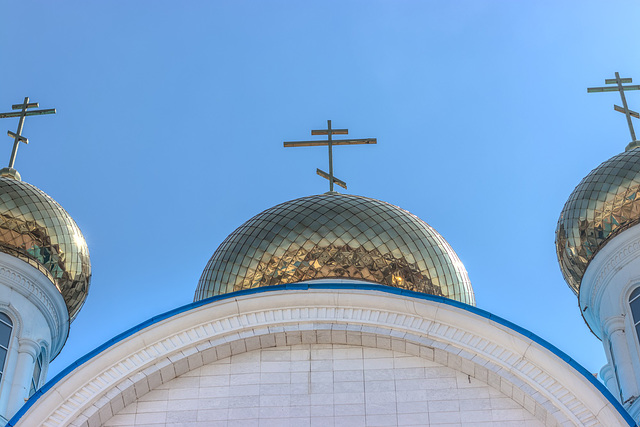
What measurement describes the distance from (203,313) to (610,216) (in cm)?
538

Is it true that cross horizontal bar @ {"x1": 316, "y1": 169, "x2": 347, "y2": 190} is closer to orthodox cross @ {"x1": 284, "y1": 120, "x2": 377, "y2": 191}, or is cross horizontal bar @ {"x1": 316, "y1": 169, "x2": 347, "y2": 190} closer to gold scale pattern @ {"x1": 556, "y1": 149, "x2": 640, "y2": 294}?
orthodox cross @ {"x1": 284, "y1": 120, "x2": 377, "y2": 191}

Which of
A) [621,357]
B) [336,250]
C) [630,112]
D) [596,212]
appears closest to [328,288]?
[336,250]

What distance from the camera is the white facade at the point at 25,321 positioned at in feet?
37.8

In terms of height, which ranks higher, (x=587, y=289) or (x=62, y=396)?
(x=587, y=289)

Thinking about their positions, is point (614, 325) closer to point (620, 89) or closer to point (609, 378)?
point (609, 378)

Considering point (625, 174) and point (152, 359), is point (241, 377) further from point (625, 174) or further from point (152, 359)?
point (625, 174)

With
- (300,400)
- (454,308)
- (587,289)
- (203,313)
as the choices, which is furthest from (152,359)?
(587,289)

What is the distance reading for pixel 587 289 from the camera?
41.7ft

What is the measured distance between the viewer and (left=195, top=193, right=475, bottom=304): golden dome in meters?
12.0

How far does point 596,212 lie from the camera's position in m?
12.7

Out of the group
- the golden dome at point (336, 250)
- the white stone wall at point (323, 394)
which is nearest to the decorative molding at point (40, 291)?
the golden dome at point (336, 250)

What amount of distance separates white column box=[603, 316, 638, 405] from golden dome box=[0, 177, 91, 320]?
612 cm

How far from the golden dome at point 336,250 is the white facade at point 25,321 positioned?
5.74ft

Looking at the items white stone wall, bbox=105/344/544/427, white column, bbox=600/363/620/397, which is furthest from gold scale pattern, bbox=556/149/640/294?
white stone wall, bbox=105/344/544/427
